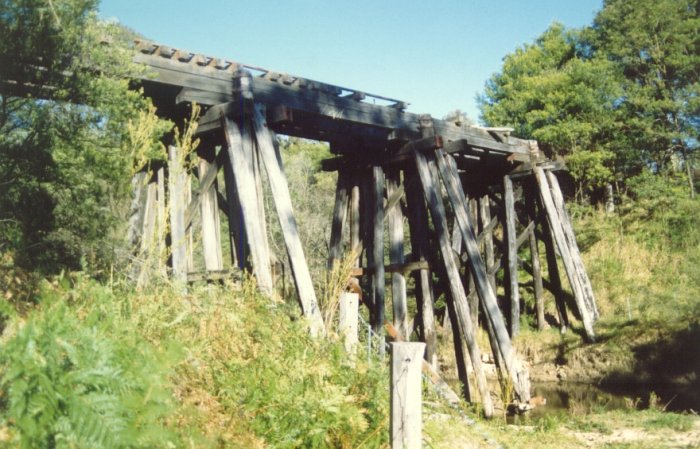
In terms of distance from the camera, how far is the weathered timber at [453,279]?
6.14m

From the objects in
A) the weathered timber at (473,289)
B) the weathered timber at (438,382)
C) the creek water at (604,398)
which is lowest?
the creek water at (604,398)

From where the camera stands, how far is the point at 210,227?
5.61 metres

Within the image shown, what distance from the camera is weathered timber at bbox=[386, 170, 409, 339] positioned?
22.3 feet

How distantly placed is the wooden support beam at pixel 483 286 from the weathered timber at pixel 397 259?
767 mm

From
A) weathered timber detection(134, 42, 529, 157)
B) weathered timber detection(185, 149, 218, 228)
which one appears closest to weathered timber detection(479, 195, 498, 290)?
weathered timber detection(134, 42, 529, 157)

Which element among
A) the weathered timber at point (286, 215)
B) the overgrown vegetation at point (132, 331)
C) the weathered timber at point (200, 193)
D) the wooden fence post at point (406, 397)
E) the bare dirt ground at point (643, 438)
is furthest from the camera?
the weathered timber at point (200, 193)

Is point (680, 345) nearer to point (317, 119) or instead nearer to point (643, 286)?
point (643, 286)

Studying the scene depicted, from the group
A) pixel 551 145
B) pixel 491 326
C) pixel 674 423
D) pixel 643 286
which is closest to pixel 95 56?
pixel 491 326

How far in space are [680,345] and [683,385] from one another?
597mm

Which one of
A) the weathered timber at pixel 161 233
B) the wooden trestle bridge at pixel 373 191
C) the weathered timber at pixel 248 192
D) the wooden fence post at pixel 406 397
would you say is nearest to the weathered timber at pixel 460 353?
the wooden trestle bridge at pixel 373 191

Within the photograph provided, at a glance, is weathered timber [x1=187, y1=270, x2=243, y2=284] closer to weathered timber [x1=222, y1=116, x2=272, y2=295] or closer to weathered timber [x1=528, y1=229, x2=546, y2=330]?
weathered timber [x1=222, y1=116, x2=272, y2=295]

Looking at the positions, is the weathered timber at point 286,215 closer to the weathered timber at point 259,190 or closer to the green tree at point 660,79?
the weathered timber at point 259,190

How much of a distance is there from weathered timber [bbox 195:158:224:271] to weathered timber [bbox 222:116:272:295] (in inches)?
16.2

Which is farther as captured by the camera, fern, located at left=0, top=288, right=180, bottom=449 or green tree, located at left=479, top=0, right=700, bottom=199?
green tree, located at left=479, top=0, right=700, bottom=199
